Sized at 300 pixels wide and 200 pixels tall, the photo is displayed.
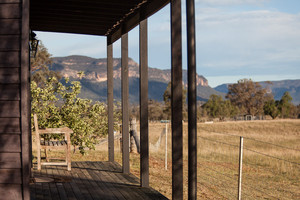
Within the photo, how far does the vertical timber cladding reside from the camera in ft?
9.13

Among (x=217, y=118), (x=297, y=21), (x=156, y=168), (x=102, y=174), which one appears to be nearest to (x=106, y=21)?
(x=102, y=174)

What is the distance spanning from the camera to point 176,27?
351cm

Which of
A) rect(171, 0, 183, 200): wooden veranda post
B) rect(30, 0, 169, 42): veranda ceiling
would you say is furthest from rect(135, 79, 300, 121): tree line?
rect(171, 0, 183, 200): wooden veranda post

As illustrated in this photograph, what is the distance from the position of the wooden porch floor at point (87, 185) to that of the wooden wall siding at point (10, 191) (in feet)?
4.07

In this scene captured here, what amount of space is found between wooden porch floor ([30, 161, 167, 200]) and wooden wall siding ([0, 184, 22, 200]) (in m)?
1.24

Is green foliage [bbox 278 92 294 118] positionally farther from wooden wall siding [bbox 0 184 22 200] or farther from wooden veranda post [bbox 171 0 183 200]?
wooden wall siding [bbox 0 184 22 200]

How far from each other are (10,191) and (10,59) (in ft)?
3.11

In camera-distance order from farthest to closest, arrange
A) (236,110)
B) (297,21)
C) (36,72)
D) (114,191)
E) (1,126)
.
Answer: (297,21) < (236,110) < (36,72) < (114,191) < (1,126)

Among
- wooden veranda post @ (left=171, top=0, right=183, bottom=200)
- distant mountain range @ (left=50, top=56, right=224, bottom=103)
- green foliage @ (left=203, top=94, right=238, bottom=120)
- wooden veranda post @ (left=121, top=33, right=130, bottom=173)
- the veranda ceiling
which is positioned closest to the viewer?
wooden veranda post @ (left=171, top=0, right=183, bottom=200)

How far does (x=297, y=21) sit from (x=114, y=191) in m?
110

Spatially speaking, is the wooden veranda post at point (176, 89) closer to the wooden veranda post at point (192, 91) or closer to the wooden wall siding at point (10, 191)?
the wooden veranda post at point (192, 91)

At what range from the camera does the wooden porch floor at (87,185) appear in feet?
13.6

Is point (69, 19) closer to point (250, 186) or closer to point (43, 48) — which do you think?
point (250, 186)

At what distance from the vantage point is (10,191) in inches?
110
